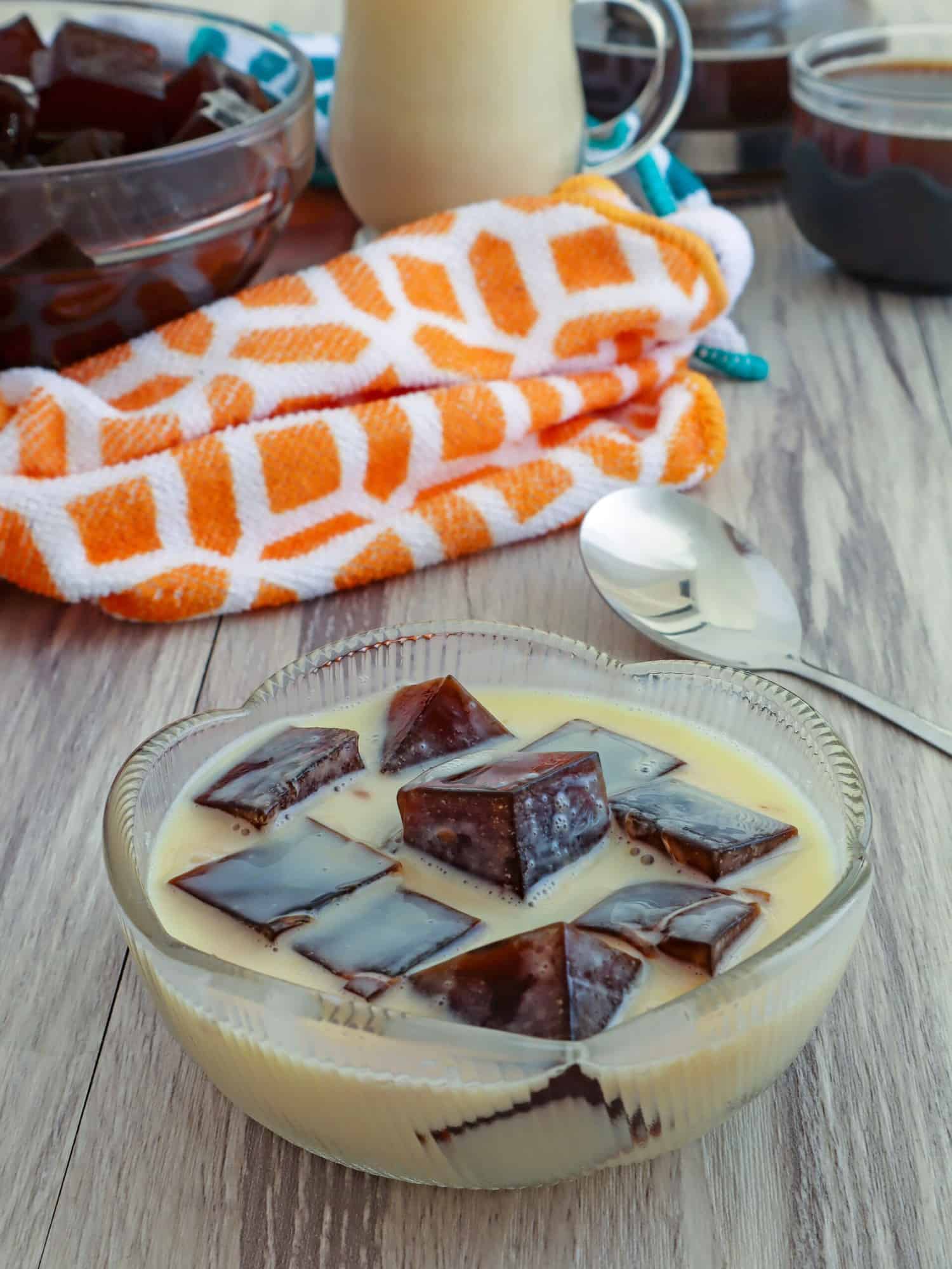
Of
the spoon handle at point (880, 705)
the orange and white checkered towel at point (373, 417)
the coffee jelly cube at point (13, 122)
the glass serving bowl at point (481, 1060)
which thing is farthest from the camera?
the coffee jelly cube at point (13, 122)

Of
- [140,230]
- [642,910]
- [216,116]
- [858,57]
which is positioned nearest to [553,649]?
[642,910]

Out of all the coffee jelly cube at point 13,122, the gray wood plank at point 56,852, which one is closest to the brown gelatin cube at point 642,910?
the gray wood plank at point 56,852

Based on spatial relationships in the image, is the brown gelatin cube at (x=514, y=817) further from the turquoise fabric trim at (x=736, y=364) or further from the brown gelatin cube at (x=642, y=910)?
the turquoise fabric trim at (x=736, y=364)

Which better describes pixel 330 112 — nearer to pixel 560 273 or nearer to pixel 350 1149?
pixel 560 273

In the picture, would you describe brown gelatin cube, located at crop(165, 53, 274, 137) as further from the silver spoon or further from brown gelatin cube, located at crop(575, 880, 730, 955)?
brown gelatin cube, located at crop(575, 880, 730, 955)

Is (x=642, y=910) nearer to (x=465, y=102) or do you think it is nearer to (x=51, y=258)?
(x=51, y=258)
